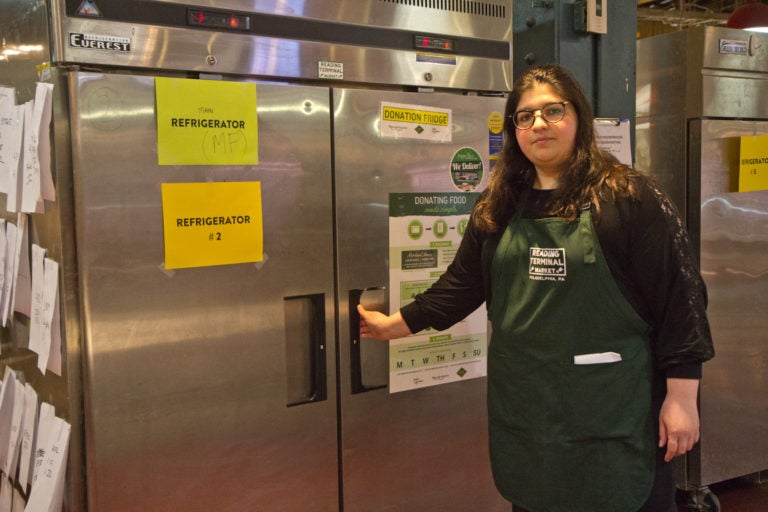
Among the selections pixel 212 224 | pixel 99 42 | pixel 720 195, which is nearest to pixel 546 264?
pixel 212 224

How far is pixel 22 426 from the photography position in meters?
1.95

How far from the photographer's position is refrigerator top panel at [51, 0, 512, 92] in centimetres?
161

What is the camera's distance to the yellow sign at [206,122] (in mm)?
1682

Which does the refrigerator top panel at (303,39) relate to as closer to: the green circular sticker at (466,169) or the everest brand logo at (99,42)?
the everest brand logo at (99,42)

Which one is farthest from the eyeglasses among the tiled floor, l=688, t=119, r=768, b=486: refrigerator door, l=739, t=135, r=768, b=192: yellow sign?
the tiled floor

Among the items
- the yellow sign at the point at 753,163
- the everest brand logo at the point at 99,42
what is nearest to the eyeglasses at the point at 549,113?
the everest brand logo at the point at 99,42

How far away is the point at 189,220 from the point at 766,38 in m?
2.75

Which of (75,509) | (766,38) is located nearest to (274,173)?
(75,509)

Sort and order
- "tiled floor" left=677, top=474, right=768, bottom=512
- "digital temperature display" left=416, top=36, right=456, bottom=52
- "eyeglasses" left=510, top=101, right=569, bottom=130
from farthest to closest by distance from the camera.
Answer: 1. "tiled floor" left=677, top=474, right=768, bottom=512
2. "digital temperature display" left=416, top=36, right=456, bottom=52
3. "eyeglasses" left=510, top=101, right=569, bottom=130

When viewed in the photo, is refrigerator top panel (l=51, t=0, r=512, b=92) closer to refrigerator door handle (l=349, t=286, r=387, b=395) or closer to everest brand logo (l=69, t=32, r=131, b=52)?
everest brand logo (l=69, t=32, r=131, b=52)

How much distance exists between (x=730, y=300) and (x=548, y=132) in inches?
77.2

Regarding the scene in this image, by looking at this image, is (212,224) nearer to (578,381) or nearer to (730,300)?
(578,381)

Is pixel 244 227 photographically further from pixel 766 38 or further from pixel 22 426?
pixel 766 38

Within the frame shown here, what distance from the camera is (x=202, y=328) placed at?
1762mm
